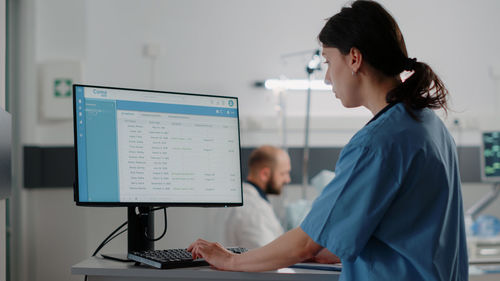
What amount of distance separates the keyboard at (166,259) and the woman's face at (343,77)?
523 millimetres

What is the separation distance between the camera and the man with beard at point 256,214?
2.75m

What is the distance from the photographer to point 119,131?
55.0 inches

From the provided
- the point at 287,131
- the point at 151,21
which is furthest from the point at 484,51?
the point at 151,21

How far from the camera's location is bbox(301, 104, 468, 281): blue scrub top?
1.03 meters

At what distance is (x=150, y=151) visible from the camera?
142cm

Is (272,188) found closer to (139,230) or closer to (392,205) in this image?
(139,230)

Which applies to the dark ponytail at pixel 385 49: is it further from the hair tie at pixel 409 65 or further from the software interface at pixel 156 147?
the software interface at pixel 156 147

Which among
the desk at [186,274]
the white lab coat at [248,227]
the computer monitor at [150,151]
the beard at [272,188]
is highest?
the computer monitor at [150,151]

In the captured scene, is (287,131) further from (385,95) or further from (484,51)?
(385,95)

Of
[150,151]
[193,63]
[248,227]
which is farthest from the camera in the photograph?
[193,63]

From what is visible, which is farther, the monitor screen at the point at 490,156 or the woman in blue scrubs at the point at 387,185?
the monitor screen at the point at 490,156

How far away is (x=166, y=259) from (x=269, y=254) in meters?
0.26

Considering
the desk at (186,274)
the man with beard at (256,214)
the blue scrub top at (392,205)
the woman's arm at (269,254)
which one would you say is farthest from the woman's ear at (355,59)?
the man with beard at (256,214)

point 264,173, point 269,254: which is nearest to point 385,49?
point 269,254
